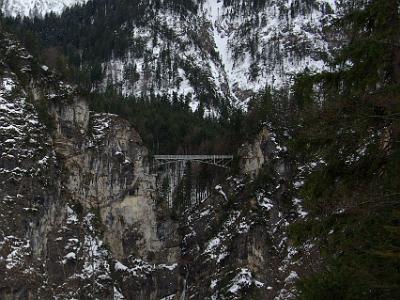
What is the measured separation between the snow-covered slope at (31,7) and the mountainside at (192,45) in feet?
135

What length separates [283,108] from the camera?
67.3m

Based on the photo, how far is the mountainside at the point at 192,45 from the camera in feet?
381

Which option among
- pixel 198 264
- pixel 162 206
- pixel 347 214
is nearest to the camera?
pixel 347 214

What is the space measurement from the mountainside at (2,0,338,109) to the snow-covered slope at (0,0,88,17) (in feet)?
135

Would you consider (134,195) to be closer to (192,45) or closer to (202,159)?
(202,159)

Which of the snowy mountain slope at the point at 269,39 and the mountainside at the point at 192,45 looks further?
the snowy mountain slope at the point at 269,39

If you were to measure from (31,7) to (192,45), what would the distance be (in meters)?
79.4

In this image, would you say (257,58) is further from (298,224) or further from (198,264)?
(298,224)

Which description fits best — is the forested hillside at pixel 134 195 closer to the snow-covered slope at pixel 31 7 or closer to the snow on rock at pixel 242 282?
the snow on rock at pixel 242 282

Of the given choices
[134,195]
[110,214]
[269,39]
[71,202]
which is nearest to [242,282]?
[110,214]

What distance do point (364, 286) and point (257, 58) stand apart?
121 meters

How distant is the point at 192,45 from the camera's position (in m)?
126

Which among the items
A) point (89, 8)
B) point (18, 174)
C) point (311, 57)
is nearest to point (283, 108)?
point (18, 174)

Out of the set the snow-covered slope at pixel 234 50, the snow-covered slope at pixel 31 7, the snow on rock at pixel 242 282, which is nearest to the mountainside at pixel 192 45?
the snow-covered slope at pixel 234 50
